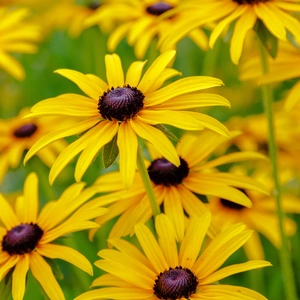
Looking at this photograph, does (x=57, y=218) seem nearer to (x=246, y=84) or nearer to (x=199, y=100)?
(x=199, y=100)

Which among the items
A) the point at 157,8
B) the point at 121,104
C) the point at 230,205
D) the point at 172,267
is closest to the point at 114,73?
the point at 121,104

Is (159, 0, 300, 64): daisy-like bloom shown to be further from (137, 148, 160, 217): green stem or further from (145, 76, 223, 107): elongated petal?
(137, 148, 160, 217): green stem

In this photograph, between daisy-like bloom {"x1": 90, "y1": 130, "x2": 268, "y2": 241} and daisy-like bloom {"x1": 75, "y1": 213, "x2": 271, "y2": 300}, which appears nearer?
daisy-like bloom {"x1": 75, "y1": 213, "x2": 271, "y2": 300}

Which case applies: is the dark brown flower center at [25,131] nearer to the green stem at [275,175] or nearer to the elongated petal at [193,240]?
the green stem at [275,175]

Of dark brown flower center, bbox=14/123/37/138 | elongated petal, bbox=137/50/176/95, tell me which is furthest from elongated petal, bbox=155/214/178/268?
dark brown flower center, bbox=14/123/37/138

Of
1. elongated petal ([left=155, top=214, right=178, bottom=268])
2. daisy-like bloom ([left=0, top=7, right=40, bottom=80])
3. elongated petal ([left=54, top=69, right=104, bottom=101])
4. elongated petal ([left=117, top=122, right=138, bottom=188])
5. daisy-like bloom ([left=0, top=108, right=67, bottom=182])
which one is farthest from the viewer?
daisy-like bloom ([left=0, top=7, right=40, bottom=80])

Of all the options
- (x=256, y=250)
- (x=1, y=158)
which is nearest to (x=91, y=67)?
(x=1, y=158)

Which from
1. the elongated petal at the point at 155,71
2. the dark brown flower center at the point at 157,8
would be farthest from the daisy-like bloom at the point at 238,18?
the dark brown flower center at the point at 157,8
